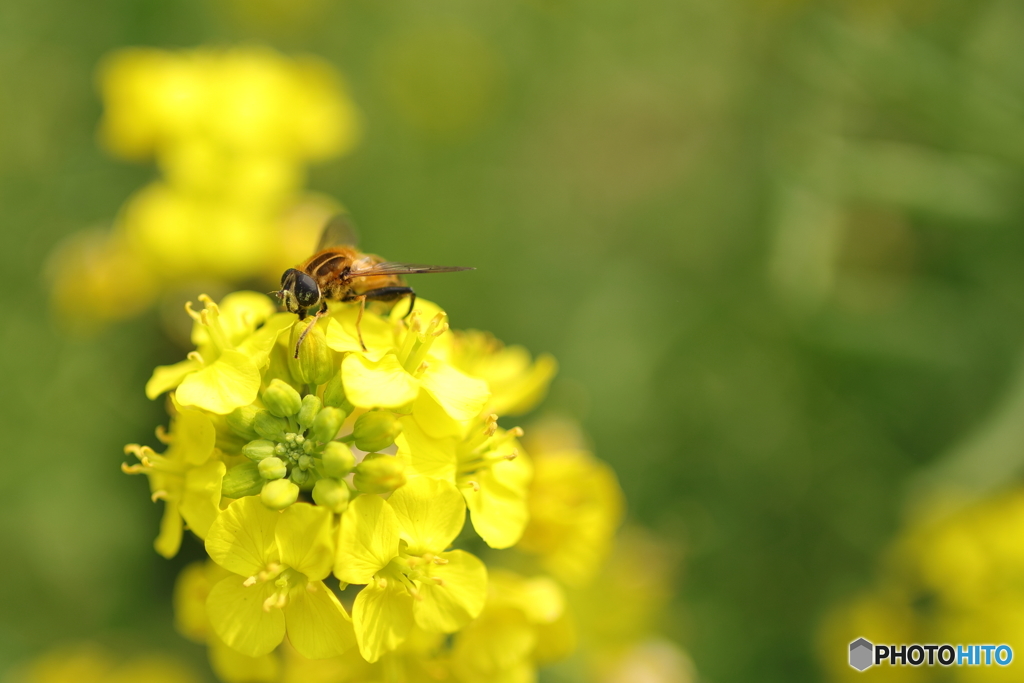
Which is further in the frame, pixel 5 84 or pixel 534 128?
pixel 534 128

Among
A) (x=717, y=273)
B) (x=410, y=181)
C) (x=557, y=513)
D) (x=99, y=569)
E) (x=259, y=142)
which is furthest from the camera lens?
(x=410, y=181)

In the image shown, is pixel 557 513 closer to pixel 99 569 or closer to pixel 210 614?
pixel 210 614

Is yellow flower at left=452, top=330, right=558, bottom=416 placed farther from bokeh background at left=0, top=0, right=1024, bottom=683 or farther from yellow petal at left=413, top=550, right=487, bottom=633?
bokeh background at left=0, top=0, right=1024, bottom=683

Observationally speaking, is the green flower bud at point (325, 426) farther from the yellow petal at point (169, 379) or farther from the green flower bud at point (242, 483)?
the yellow petal at point (169, 379)

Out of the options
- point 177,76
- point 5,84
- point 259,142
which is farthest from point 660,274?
point 5,84

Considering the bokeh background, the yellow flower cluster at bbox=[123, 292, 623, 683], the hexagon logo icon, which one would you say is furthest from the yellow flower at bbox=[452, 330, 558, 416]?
the hexagon logo icon

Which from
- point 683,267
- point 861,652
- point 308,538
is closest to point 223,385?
point 308,538

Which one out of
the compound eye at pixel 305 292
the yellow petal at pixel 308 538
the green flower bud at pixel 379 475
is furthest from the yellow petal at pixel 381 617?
the compound eye at pixel 305 292
